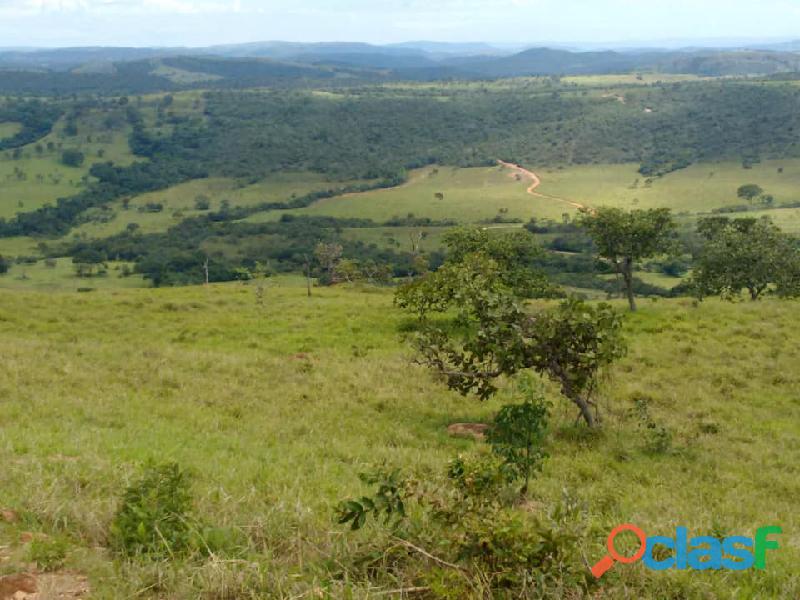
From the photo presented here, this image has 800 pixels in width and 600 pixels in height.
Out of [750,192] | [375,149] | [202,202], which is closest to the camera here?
[750,192]

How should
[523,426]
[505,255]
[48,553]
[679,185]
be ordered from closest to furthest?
[48,553], [523,426], [505,255], [679,185]

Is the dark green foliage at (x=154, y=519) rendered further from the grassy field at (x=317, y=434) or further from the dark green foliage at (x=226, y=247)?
the dark green foliage at (x=226, y=247)

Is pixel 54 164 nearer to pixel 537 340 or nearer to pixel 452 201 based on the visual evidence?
pixel 452 201

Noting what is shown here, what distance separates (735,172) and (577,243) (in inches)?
2244

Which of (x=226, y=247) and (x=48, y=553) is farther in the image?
(x=226, y=247)

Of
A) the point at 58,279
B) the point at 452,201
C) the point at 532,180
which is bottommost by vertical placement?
the point at 58,279

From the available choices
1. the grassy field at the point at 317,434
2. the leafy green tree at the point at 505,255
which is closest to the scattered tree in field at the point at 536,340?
the grassy field at the point at 317,434

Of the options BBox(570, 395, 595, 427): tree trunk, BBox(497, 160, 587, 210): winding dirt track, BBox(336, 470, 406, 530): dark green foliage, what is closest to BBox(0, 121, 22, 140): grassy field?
BBox(497, 160, 587, 210): winding dirt track

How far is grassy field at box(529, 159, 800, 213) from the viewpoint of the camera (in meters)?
109

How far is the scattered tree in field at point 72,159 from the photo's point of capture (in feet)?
536

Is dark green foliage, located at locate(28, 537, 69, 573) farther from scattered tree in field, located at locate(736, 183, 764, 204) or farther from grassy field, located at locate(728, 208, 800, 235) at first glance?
scattered tree in field, located at locate(736, 183, 764, 204)

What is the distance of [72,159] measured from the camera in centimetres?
16350

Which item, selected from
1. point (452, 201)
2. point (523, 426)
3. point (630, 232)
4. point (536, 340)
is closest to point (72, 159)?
point (452, 201)

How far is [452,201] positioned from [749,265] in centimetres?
9554
